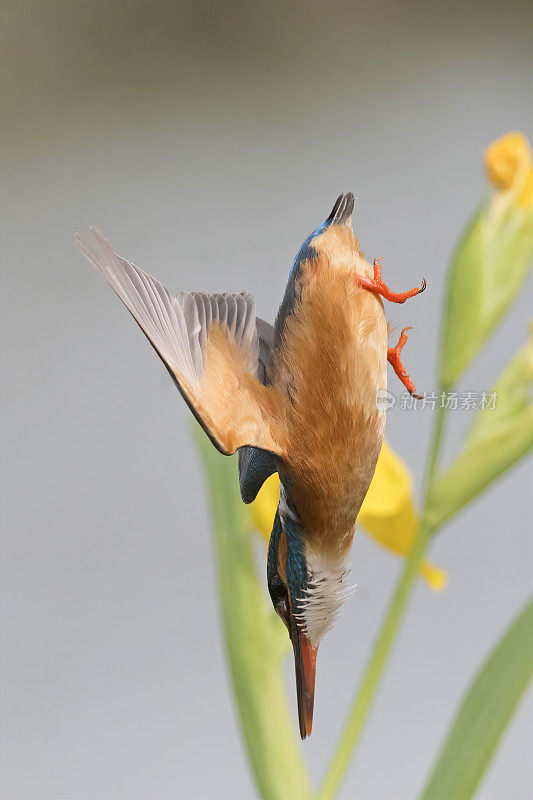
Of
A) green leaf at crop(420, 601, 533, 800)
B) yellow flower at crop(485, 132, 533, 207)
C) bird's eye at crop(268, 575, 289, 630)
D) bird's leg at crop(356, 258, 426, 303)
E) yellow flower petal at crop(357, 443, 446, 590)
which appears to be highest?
yellow flower at crop(485, 132, 533, 207)

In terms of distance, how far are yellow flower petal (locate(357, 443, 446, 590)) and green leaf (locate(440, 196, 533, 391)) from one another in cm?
5

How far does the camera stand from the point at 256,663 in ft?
1.24

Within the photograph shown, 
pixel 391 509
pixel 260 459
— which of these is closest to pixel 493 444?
pixel 391 509

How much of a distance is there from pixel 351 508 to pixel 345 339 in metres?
0.04

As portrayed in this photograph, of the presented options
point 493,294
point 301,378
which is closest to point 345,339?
point 301,378

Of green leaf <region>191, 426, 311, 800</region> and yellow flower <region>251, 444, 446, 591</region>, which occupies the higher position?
yellow flower <region>251, 444, 446, 591</region>

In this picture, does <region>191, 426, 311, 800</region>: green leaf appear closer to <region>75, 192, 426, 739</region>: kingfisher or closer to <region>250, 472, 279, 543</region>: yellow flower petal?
<region>250, 472, 279, 543</region>: yellow flower petal

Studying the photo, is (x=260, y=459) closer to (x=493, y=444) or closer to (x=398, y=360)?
(x=398, y=360)

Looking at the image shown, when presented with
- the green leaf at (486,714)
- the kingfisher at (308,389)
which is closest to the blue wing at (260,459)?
the kingfisher at (308,389)

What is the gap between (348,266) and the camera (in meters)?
0.20

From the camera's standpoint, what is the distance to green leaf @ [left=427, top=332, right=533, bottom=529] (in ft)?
1.06

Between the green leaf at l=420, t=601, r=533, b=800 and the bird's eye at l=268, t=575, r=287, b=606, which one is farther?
the green leaf at l=420, t=601, r=533, b=800

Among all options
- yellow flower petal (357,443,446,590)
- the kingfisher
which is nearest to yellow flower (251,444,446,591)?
yellow flower petal (357,443,446,590)

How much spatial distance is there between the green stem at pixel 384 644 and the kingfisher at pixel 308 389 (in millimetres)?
142
